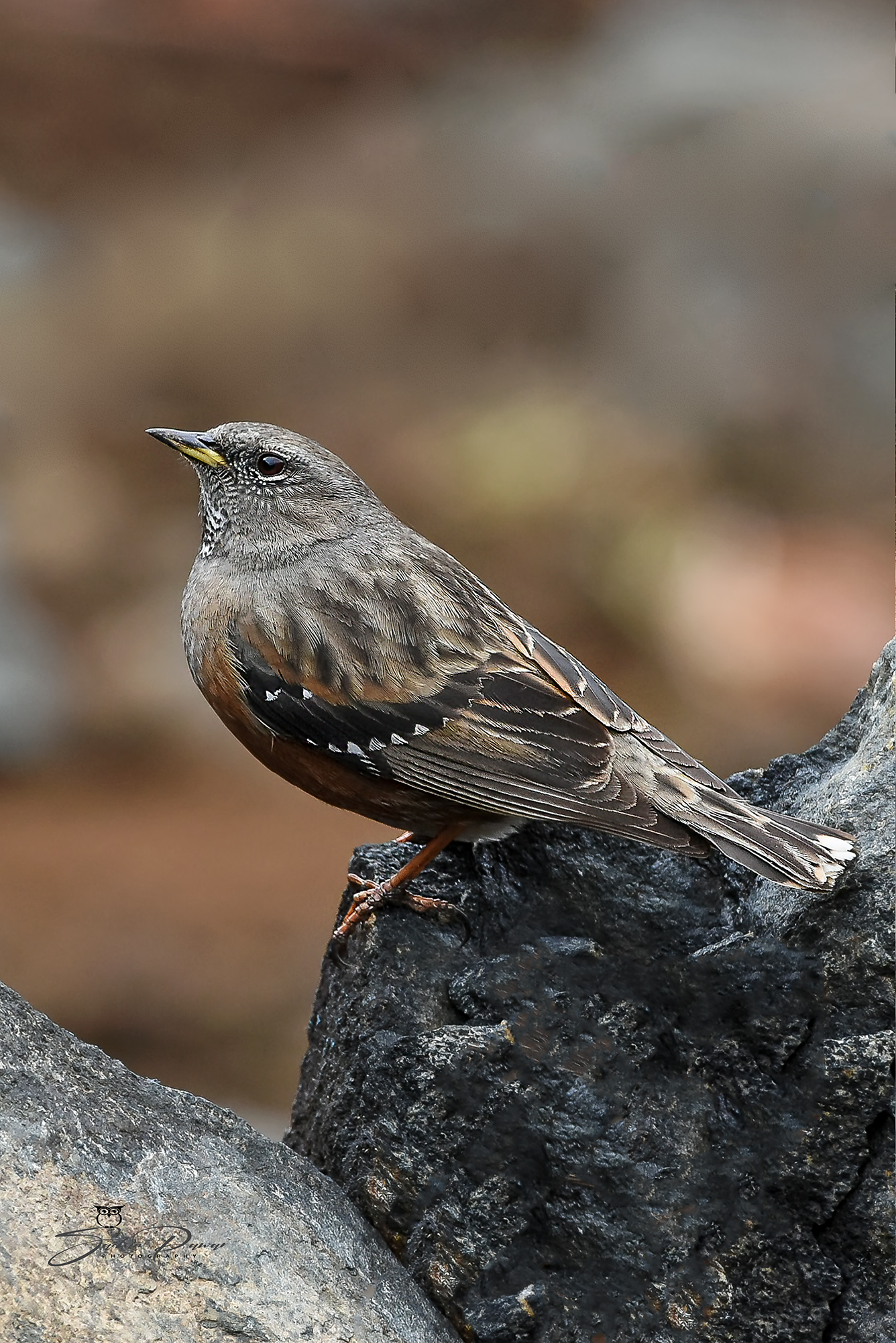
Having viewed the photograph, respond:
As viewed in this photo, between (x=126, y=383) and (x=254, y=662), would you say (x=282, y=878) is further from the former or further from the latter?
(x=254, y=662)

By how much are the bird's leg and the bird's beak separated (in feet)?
6.16

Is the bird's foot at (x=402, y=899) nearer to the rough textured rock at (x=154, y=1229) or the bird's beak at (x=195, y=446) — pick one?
the rough textured rock at (x=154, y=1229)

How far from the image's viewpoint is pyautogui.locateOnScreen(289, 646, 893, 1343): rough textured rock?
4590 mm

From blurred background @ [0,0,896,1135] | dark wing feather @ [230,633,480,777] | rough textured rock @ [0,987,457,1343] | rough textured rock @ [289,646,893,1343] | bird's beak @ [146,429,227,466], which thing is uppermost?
blurred background @ [0,0,896,1135]

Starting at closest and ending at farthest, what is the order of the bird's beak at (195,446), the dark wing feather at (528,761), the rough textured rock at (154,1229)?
1. the rough textured rock at (154,1229)
2. the dark wing feather at (528,761)
3. the bird's beak at (195,446)

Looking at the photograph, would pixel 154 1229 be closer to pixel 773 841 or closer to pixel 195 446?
pixel 773 841

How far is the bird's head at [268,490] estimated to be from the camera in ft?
20.4

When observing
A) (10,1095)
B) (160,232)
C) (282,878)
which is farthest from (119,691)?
(10,1095)

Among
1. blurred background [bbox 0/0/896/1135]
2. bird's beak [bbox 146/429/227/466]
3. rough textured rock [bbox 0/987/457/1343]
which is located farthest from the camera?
blurred background [bbox 0/0/896/1135]

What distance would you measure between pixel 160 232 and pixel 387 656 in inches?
660

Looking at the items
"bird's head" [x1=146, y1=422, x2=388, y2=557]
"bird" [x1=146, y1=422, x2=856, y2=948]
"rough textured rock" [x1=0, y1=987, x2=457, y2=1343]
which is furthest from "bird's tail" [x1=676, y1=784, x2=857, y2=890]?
"bird's head" [x1=146, y1=422, x2=388, y2=557]

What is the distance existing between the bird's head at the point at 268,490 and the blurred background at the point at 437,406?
22.0 ft

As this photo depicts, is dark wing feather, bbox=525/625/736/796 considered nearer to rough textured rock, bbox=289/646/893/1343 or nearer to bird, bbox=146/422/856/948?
bird, bbox=146/422/856/948

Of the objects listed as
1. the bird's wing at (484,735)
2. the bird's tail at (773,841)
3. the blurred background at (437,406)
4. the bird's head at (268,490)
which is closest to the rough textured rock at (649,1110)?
the bird's tail at (773,841)
